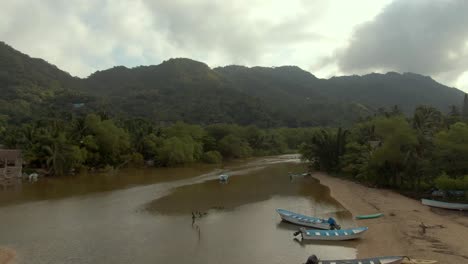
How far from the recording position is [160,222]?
31109 mm

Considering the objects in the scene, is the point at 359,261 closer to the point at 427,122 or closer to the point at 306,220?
the point at 306,220

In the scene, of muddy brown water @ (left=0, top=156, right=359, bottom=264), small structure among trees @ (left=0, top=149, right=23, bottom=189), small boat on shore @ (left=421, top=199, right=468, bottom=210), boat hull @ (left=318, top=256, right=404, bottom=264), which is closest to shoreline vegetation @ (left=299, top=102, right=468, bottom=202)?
small boat on shore @ (left=421, top=199, right=468, bottom=210)

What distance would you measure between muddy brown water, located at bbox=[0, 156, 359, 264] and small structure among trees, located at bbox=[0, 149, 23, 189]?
164 inches

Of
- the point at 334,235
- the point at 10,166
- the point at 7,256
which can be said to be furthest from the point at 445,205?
the point at 10,166

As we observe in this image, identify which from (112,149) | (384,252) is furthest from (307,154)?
(384,252)

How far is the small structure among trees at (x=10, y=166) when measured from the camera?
54406mm

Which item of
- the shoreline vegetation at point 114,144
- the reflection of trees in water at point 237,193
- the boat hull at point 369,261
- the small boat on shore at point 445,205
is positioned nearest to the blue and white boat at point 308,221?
the boat hull at point 369,261

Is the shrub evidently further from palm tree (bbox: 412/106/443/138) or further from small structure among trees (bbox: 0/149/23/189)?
palm tree (bbox: 412/106/443/138)

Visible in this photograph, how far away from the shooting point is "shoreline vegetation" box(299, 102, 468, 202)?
35566 millimetres

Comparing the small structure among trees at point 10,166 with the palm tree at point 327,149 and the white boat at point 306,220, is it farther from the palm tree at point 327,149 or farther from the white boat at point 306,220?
the palm tree at point 327,149

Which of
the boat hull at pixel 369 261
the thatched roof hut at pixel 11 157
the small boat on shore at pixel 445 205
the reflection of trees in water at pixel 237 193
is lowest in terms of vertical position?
the reflection of trees in water at pixel 237 193

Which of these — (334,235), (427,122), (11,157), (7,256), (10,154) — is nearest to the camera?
(7,256)

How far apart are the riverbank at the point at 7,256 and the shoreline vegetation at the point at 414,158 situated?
3305cm

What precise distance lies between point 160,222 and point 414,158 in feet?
90.3
